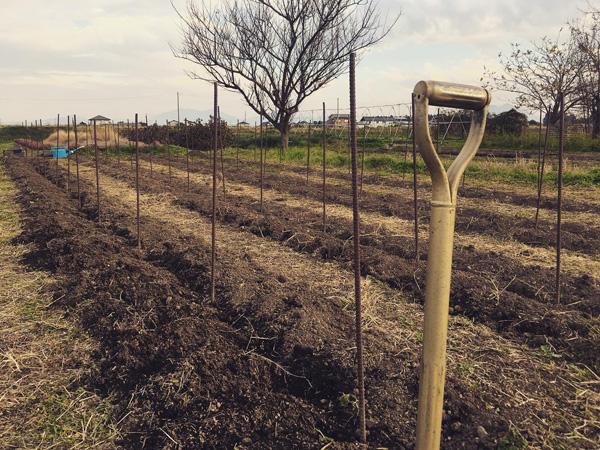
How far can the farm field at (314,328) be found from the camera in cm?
210

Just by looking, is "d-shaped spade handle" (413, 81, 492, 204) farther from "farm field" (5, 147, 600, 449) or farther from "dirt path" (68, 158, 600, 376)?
"dirt path" (68, 158, 600, 376)

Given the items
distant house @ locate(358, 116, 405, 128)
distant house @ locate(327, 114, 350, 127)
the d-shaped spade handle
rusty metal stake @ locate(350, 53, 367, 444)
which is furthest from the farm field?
distant house @ locate(327, 114, 350, 127)

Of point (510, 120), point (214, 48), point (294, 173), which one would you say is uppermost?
point (214, 48)

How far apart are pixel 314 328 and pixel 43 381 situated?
1.67 metres

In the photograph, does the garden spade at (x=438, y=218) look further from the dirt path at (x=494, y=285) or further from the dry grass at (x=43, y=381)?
the dirt path at (x=494, y=285)

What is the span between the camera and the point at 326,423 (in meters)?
2.08

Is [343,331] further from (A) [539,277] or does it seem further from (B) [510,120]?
(B) [510,120]

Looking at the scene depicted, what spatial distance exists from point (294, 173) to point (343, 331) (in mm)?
10607

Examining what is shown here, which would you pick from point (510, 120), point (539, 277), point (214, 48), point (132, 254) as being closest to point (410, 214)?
point (539, 277)

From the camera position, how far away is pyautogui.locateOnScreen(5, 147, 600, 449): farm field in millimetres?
2104

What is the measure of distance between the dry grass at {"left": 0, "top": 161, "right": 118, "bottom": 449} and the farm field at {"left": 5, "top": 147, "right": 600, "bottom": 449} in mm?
97

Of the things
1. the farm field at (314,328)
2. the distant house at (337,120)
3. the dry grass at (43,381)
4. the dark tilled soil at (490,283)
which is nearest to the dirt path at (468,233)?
the farm field at (314,328)

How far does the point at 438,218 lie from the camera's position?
1195mm

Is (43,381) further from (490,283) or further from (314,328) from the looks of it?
(490,283)
